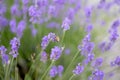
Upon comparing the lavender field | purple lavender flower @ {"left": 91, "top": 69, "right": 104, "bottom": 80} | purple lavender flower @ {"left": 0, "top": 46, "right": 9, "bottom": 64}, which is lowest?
purple lavender flower @ {"left": 91, "top": 69, "right": 104, "bottom": 80}

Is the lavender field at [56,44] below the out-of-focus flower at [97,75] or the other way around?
the other way around

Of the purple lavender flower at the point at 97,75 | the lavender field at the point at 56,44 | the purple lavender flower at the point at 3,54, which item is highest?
the lavender field at the point at 56,44

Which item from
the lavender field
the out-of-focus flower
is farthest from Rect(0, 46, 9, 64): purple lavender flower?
the out-of-focus flower

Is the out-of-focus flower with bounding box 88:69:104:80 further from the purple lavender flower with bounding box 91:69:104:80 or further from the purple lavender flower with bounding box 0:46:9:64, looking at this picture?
the purple lavender flower with bounding box 0:46:9:64

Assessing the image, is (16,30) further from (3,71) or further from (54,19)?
(54,19)

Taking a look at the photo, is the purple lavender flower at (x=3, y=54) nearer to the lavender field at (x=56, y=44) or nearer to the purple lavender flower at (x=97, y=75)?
the lavender field at (x=56, y=44)

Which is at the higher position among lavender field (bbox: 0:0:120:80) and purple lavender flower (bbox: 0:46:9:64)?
lavender field (bbox: 0:0:120:80)

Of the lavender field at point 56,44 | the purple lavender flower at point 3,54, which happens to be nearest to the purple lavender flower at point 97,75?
the lavender field at point 56,44

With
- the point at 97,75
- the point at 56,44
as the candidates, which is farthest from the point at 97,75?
the point at 56,44

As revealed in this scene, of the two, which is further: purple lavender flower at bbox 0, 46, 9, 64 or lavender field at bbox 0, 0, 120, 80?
lavender field at bbox 0, 0, 120, 80
